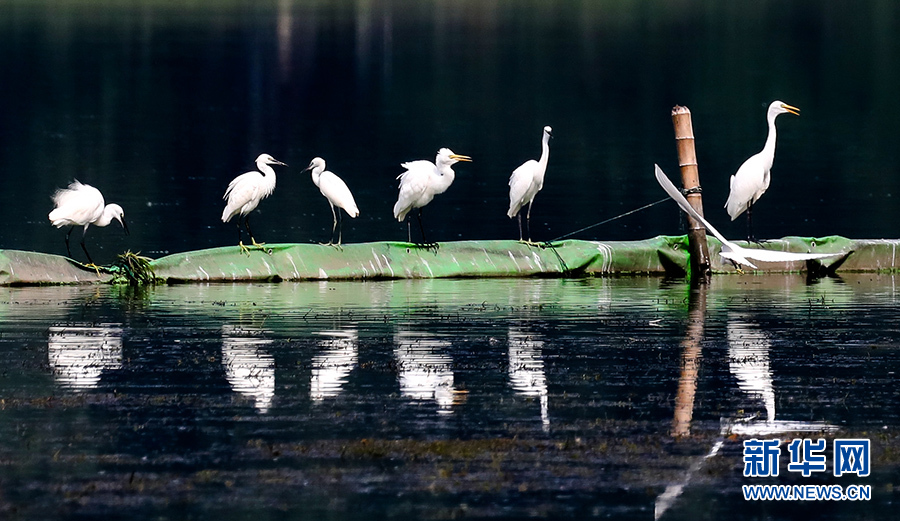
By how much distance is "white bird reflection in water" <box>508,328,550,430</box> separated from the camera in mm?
13500

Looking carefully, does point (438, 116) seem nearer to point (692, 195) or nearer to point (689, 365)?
point (692, 195)

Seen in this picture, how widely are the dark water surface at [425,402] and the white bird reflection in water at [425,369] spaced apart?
0.13 ft

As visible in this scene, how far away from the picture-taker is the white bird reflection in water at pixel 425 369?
44.0 ft

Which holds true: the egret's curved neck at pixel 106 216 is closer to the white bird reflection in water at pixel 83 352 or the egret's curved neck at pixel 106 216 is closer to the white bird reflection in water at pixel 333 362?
the white bird reflection in water at pixel 83 352

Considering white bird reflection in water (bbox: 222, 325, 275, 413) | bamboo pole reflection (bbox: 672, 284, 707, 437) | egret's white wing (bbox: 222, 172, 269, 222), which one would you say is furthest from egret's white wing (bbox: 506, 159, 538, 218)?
white bird reflection in water (bbox: 222, 325, 275, 413)

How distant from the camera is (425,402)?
43.1 feet

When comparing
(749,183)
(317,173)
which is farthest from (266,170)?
(749,183)

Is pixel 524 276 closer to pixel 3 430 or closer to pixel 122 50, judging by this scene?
pixel 3 430

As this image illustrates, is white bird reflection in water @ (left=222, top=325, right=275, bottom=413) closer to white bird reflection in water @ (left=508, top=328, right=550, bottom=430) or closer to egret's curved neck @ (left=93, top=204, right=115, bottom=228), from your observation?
white bird reflection in water @ (left=508, top=328, right=550, bottom=430)

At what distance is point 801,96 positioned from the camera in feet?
236

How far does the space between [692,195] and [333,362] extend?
937cm

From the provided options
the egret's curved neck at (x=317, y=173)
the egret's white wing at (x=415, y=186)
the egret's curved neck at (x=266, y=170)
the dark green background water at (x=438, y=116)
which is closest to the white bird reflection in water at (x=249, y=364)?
the egret's curved neck at (x=266, y=170)

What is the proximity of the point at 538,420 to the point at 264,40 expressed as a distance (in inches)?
3810

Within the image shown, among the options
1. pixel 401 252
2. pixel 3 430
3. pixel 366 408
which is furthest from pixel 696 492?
pixel 401 252
